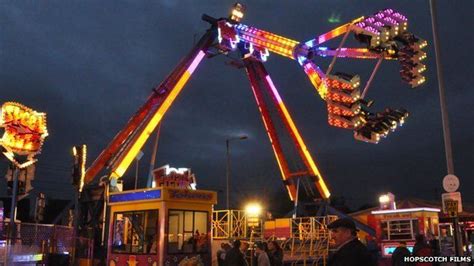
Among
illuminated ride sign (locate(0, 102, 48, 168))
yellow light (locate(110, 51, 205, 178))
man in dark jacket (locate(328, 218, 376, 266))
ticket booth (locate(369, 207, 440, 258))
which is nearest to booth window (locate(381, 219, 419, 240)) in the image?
ticket booth (locate(369, 207, 440, 258))

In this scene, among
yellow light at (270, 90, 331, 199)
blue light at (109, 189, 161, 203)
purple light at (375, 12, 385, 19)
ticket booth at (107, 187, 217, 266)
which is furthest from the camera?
yellow light at (270, 90, 331, 199)

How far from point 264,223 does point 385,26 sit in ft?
50.2

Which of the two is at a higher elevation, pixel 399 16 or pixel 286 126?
pixel 286 126

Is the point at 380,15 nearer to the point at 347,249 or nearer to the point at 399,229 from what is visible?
the point at 399,229

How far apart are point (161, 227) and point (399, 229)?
1073 centimetres

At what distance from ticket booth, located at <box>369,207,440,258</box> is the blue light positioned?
10126mm

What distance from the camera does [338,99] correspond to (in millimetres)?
11766

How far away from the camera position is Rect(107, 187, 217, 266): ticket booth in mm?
14680

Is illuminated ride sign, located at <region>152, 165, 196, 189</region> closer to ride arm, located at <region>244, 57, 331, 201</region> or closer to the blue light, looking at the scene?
the blue light

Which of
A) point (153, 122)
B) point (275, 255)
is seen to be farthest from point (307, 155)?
point (275, 255)

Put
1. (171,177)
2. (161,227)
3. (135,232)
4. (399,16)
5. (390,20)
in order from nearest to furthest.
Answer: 1. (399,16)
2. (390,20)
3. (161,227)
4. (135,232)
5. (171,177)

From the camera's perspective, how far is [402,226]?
811 inches

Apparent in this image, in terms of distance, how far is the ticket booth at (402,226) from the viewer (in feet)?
66.2

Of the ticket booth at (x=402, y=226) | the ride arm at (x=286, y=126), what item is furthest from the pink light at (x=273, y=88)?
the ticket booth at (x=402, y=226)
